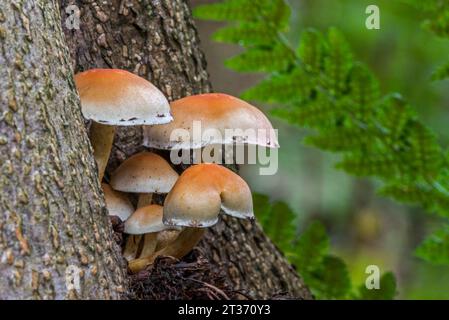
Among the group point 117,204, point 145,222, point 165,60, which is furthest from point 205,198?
point 165,60

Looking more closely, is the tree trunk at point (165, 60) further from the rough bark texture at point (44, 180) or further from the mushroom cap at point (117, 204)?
the rough bark texture at point (44, 180)

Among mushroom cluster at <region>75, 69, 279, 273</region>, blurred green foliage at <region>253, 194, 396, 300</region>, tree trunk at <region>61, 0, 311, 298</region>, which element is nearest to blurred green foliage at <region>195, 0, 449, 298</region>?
blurred green foliage at <region>253, 194, 396, 300</region>

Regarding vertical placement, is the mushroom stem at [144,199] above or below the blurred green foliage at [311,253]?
above

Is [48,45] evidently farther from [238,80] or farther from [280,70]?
[238,80]

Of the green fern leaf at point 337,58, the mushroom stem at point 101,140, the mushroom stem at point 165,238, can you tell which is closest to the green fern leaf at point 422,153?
the green fern leaf at point 337,58

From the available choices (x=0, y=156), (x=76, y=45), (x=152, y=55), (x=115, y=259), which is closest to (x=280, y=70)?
(x=152, y=55)

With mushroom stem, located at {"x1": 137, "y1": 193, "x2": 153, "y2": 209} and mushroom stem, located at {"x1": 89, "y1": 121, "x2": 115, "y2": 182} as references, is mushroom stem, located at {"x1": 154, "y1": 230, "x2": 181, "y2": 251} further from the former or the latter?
mushroom stem, located at {"x1": 89, "y1": 121, "x2": 115, "y2": 182}
